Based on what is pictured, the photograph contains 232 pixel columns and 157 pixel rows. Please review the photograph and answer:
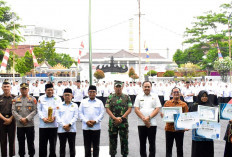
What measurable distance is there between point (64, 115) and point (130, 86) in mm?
16355

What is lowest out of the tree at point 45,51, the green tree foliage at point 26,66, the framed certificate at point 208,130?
the framed certificate at point 208,130

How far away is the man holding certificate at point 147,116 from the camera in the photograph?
22.6ft

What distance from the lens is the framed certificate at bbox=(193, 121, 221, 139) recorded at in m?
5.93

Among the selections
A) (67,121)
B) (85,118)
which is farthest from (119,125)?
(67,121)

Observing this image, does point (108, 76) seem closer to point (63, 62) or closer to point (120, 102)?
point (63, 62)

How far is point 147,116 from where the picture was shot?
6.91 m

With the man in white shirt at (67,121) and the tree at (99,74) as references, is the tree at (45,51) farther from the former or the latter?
the man in white shirt at (67,121)

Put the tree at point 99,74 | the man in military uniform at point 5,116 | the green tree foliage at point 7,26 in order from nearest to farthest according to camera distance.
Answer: the man in military uniform at point 5,116 → the green tree foliage at point 7,26 → the tree at point 99,74

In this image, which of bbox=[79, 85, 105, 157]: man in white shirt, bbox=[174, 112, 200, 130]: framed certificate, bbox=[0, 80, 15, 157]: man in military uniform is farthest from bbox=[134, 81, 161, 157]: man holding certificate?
bbox=[0, 80, 15, 157]: man in military uniform

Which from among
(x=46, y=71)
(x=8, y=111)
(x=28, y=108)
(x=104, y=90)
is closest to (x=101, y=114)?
(x=28, y=108)

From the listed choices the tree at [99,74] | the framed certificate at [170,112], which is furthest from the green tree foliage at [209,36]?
the framed certificate at [170,112]

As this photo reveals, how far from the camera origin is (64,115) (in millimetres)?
6828

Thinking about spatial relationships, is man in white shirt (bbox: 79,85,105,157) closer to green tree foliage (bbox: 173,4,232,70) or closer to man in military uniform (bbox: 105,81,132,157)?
man in military uniform (bbox: 105,81,132,157)

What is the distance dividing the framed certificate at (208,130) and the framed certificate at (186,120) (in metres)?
0.12
